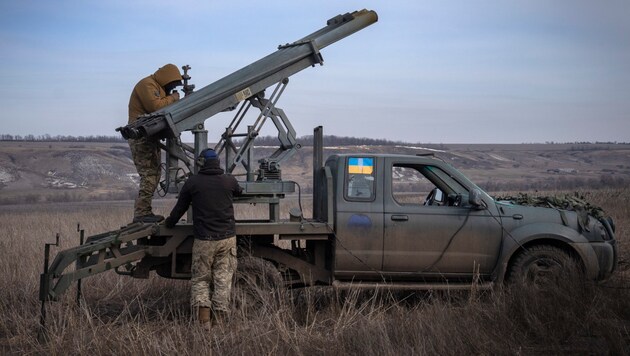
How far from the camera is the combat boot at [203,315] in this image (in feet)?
24.7

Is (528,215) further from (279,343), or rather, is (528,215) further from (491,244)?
(279,343)

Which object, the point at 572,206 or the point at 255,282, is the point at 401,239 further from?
the point at 572,206

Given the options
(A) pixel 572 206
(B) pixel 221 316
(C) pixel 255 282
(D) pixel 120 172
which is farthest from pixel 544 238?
(D) pixel 120 172

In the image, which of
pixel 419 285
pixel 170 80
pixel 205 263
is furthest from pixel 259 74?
pixel 419 285

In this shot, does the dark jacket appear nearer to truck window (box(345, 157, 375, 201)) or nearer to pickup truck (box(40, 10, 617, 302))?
pickup truck (box(40, 10, 617, 302))

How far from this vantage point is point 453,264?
829 cm

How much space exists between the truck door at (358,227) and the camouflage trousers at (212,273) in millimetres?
1258

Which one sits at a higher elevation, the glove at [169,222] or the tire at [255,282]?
the glove at [169,222]

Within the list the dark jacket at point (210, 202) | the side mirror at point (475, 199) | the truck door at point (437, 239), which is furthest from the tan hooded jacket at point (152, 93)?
the side mirror at point (475, 199)

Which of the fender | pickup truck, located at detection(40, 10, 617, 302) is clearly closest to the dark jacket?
pickup truck, located at detection(40, 10, 617, 302)

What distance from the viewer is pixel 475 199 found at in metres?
8.14

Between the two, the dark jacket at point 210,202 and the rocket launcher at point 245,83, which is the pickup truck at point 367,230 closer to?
the rocket launcher at point 245,83

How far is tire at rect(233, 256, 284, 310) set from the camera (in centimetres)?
796

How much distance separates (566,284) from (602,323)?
1.05 m
